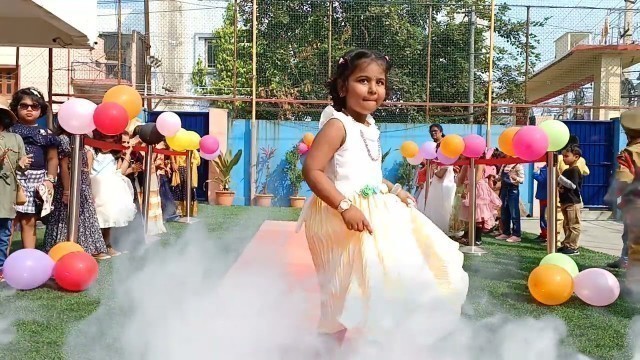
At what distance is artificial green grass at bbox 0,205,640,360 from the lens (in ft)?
9.84

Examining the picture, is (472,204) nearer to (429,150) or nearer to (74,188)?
(429,150)

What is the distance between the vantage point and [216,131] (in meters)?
12.7

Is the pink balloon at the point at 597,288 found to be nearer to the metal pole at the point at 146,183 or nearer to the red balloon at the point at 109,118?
the red balloon at the point at 109,118

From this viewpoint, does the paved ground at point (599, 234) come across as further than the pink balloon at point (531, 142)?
Yes

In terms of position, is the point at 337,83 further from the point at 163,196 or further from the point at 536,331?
the point at 163,196

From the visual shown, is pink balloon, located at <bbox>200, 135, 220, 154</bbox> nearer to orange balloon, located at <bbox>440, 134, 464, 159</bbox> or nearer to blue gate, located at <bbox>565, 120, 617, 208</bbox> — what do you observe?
orange balloon, located at <bbox>440, 134, 464, 159</bbox>

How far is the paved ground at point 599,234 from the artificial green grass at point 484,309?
3.53 feet

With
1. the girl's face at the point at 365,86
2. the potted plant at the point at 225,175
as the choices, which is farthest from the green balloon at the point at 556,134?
the potted plant at the point at 225,175

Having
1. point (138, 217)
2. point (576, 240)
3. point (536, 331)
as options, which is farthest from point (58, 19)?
point (576, 240)

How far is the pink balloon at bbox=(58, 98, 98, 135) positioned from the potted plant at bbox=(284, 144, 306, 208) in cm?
802

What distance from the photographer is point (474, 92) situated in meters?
12.7

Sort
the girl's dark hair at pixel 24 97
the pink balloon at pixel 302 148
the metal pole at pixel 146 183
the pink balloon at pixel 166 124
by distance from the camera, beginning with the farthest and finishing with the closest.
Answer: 1. the pink balloon at pixel 302 148
2. the pink balloon at pixel 166 124
3. the metal pole at pixel 146 183
4. the girl's dark hair at pixel 24 97

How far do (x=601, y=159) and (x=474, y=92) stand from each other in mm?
2989

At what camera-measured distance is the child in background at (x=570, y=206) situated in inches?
259
